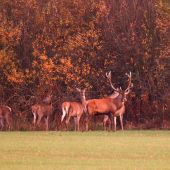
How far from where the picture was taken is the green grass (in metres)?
18.7

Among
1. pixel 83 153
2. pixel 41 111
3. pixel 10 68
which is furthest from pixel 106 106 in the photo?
pixel 83 153

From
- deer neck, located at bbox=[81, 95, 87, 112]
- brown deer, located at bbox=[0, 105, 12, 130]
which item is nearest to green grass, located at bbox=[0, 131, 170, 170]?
deer neck, located at bbox=[81, 95, 87, 112]

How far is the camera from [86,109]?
37.8 meters

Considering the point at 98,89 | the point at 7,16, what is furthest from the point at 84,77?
the point at 7,16

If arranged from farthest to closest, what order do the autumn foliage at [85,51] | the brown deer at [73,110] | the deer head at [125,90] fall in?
the autumn foliage at [85,51] → the deer head at [125,90] → the brown deer at [73,110]

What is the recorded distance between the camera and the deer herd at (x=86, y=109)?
37438mm

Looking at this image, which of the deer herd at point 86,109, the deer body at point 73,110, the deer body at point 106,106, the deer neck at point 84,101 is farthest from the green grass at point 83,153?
the deer body at point 106,106

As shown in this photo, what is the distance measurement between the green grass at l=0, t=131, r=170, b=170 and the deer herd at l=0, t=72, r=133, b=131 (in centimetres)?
911

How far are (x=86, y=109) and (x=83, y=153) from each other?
16.0 meters

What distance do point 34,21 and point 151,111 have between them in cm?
A: 674

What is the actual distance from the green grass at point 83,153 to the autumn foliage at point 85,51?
1194 centimetres

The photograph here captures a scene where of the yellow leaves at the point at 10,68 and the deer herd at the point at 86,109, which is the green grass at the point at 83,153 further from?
the yellow leaves at the point at 10,68

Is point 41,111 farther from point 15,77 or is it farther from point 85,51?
point 85,51

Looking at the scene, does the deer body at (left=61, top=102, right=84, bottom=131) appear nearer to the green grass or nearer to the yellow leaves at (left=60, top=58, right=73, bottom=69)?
the yellow leaves at (left=60, top=58, right=73, bottom=69)
